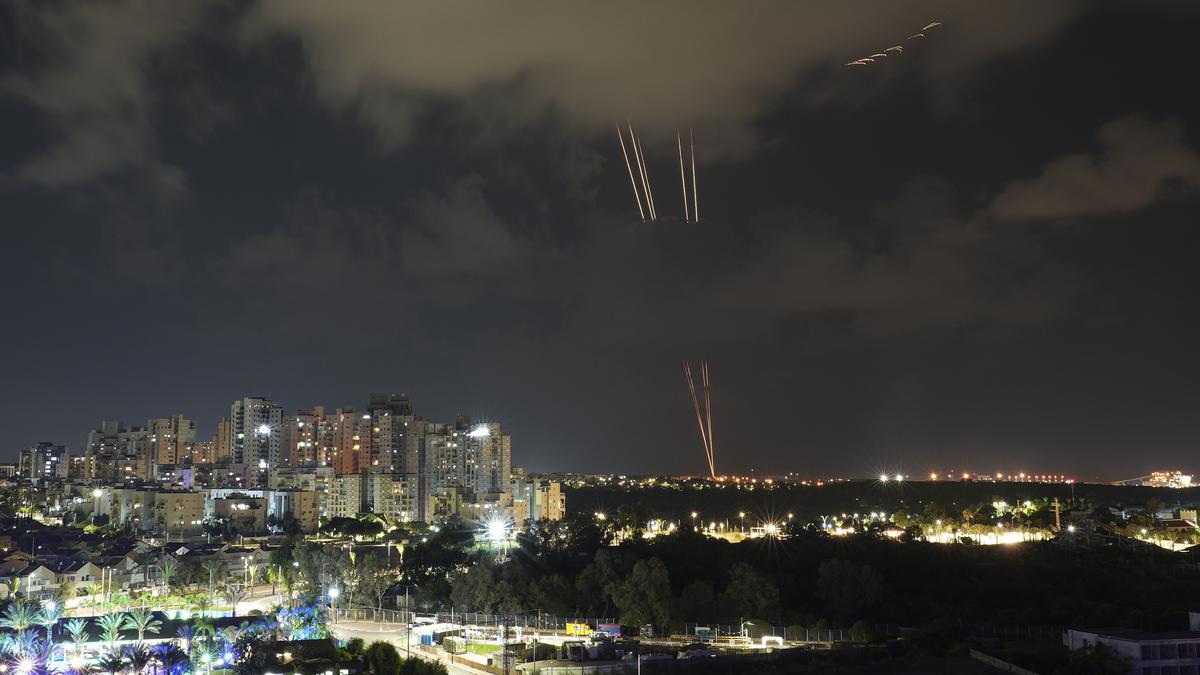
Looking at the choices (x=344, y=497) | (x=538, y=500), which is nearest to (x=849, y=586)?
(x=538, y=500)

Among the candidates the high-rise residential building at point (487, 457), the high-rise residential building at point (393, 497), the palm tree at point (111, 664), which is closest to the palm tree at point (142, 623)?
the palm tree at point (111, 664)

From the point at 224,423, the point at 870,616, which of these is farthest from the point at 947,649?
the point at 224,423

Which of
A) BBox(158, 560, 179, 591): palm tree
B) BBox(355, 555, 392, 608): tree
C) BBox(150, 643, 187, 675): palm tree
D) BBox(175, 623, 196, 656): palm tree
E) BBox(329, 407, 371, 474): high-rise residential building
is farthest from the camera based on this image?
BBox(329, 407, 371, 474): high-rise residential building

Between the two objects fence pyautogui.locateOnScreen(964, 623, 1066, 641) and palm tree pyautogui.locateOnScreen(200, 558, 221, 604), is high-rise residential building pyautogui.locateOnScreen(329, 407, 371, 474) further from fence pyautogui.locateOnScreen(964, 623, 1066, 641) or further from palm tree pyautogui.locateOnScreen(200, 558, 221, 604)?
fence pyautogui.locateOnScreen(964, 623, 1066, 641)

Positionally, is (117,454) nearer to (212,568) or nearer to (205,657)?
(212,568)

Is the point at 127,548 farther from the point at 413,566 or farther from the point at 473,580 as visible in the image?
the point at 473,580

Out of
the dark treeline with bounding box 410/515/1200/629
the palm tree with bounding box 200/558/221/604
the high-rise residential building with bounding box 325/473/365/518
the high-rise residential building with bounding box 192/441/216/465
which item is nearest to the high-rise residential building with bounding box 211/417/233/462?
the high-rise residential building with bounding box 192/441/216/465

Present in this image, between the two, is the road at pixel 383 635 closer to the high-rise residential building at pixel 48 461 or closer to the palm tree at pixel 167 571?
the palm tree at pixel 167 571
